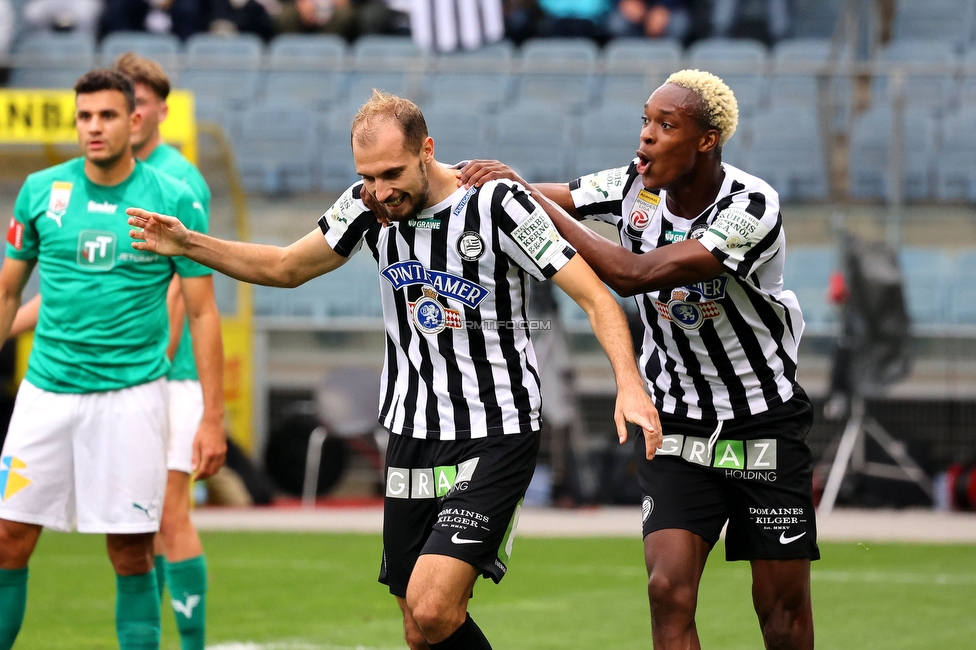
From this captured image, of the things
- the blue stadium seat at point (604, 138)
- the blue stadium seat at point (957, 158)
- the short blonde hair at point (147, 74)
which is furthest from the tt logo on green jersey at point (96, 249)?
the blue stadium seat at point (957, 158)

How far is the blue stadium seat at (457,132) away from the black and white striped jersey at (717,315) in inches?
359

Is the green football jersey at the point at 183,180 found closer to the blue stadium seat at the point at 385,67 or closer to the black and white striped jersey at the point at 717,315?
the black and white striped jersey at the point at 717,315

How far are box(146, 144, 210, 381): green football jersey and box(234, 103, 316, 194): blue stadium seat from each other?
7960 mm

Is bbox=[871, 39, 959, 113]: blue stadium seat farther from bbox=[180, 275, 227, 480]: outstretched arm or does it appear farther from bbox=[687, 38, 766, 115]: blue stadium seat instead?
bbox=[180, 275, 227, 480]: outstretched arm

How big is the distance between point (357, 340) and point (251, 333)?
958mm

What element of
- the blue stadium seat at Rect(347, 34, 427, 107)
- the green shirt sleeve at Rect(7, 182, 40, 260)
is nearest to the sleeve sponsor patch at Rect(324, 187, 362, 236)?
the green shirt sleeve at Rect(7, 182, 40, 260)

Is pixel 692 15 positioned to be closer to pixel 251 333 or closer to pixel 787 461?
pixel 251 333

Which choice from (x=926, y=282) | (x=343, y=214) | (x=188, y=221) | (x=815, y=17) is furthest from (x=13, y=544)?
(x=815, y=17)

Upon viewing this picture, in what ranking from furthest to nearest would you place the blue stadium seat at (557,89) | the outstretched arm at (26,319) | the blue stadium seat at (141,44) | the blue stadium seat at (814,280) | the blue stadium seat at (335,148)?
the blue stadium seat at (141,44)
the blue stadium seat at (557,89)
the blue stadium seat at (335,148)
the blue stadium seat at (814,280)
the outstretched arm at (26,319)

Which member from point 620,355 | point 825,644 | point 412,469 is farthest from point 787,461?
point 825,644

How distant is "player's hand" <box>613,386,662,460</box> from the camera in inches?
143

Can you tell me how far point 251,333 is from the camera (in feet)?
39.8

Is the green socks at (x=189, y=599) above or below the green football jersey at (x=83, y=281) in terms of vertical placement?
below

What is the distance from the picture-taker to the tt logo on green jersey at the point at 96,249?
4.89 m
